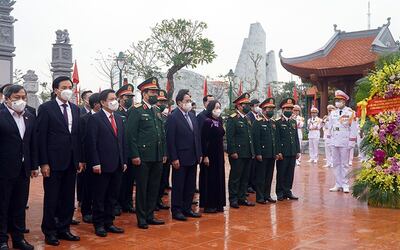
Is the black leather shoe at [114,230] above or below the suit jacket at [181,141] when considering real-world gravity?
below

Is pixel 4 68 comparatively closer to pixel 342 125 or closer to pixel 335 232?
pixel 342 125

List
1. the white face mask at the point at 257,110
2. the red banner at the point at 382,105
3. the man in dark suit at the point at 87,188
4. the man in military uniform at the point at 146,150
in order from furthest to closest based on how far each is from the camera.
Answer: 1. the white face mask at the point at 257,110
2. the red banner at the point at 382,105
3. the man in dark suit at the point at 87,188
4. the man in military uniform at the point at 146,150

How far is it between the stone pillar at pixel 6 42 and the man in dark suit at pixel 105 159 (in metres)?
9.30

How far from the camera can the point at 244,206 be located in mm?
6961

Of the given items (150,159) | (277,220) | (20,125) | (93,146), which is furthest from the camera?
(277,220)

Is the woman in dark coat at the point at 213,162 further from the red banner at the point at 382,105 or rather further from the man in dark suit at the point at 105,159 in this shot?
the red banner at the point at 382,105

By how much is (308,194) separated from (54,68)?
887 centimetres

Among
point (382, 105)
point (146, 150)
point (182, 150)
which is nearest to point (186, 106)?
point (182, 150)

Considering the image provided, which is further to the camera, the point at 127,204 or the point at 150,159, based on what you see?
the point at 127,204

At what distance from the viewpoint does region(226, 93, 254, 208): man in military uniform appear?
22.3 ft

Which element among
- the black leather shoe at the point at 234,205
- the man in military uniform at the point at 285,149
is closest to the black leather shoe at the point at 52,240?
the black leather shoe at the point at 234,205

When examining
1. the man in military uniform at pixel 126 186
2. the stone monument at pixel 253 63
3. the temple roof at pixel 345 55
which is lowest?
the man in military uniform at pixel 126 186

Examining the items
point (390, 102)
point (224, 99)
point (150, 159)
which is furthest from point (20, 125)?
point (224, 99)

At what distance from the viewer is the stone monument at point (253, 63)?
30672 millimetres
